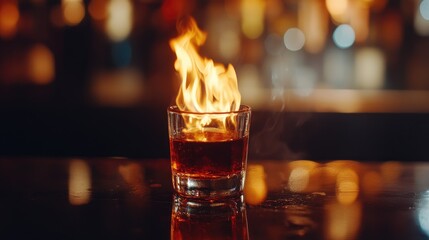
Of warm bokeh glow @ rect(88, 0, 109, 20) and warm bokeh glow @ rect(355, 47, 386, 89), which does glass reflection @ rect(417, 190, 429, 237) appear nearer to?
warm bokeh glow @ rect(355, 47, 386, 89)

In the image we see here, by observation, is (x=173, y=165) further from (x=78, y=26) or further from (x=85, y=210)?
(x=78, y=26)

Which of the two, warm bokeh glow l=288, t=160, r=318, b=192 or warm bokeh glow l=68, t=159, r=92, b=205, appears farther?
warm bokeh glow l=288, t=160, r=318, b=192

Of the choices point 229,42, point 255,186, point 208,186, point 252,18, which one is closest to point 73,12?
point 229,42

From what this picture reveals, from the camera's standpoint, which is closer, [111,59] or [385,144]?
[385,144]

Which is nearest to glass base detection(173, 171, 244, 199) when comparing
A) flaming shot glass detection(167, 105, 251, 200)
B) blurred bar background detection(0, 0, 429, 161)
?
flaming shot glass detection(167, 105, 251, 200)

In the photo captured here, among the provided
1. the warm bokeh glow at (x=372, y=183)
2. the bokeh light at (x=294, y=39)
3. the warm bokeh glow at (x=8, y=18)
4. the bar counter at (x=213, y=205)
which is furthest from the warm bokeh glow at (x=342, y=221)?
the warm bokeh glow at (x=8, y=18)

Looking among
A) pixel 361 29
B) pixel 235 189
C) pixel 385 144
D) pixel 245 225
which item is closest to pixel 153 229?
pixel 245 225

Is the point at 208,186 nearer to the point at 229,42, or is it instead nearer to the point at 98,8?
the point at 229,42
